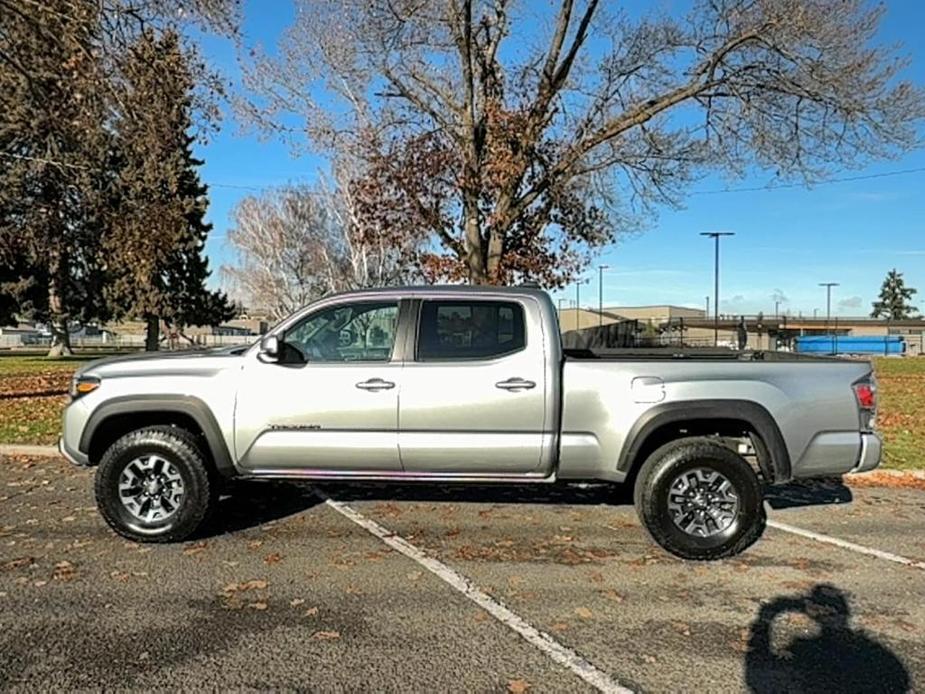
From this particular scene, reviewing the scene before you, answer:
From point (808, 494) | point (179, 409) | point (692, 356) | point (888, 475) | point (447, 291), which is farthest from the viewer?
point (888, 475)

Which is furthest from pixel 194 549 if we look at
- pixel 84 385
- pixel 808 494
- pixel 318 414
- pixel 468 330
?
pixel 808 494

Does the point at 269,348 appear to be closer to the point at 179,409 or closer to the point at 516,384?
the point at 179,409

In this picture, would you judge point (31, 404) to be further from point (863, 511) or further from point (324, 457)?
point (863, 511)

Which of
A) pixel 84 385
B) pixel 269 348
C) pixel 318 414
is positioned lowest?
pixel 318 414

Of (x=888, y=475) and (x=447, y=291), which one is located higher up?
(x=447, y=291)

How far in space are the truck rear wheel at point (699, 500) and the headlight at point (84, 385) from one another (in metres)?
4.04

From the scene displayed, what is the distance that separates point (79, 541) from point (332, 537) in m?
1.85

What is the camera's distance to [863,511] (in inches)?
280

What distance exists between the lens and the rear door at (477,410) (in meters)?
5.58

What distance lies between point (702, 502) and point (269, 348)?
3288 millimetres

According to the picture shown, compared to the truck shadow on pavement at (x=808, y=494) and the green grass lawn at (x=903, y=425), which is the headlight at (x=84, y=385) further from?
the green grass lawn at (x=903, y=425)

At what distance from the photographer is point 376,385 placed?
5.65 meters

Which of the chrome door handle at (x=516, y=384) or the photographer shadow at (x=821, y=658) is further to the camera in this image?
the chrome door handle at (x=516, y=384)

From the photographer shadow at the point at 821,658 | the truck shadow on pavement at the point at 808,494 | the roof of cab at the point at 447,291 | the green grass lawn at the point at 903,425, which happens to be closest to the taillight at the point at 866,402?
the photographer shadow at the point at 821,658
